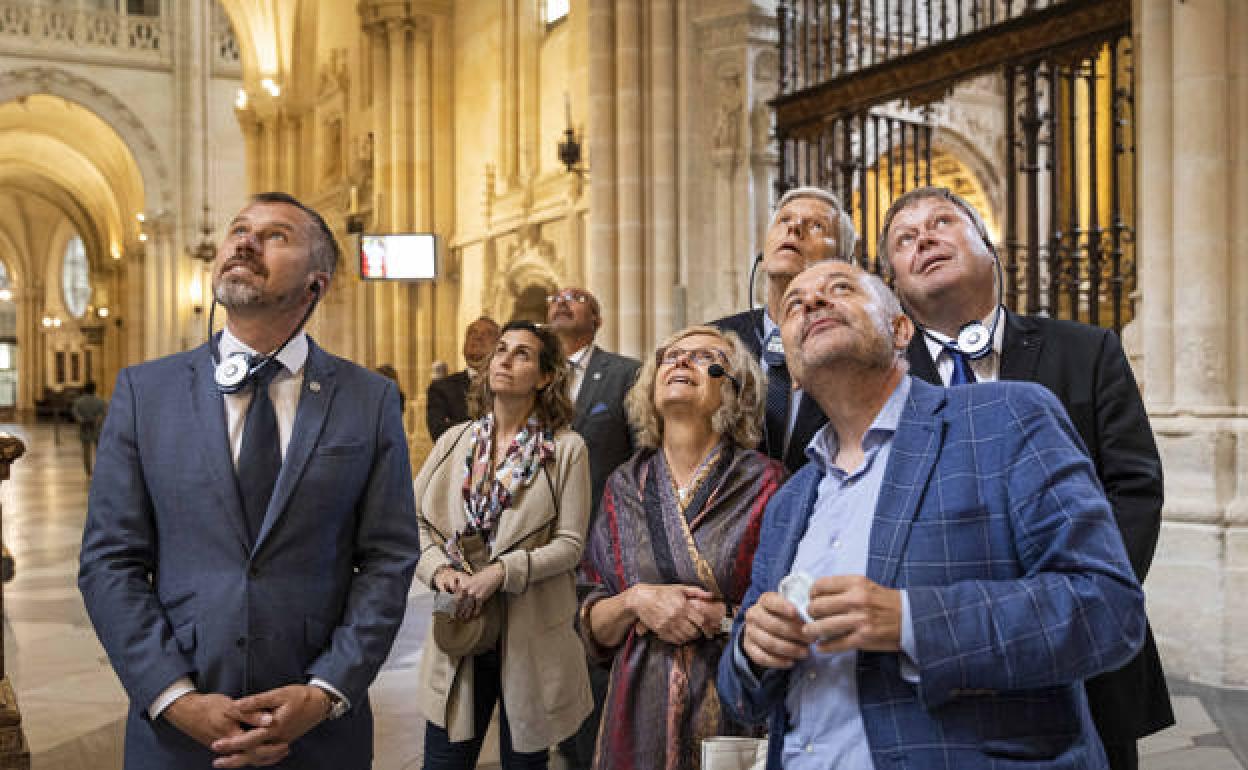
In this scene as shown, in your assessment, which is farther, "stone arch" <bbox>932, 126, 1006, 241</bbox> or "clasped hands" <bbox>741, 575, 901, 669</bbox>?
"stone arch" <bbox>932, 126, 1006, 241</bbox>

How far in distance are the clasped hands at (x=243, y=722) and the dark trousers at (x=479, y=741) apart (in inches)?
48.7

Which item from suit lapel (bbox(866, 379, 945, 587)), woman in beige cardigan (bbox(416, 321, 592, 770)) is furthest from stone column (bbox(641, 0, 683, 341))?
suit lapel (bbox(866, 379, 945, 587))

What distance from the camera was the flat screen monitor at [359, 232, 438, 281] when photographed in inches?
611

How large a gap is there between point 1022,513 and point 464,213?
49.6 feet

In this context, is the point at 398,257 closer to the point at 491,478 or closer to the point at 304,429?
the point at 491,478

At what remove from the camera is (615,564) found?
2.70 meters

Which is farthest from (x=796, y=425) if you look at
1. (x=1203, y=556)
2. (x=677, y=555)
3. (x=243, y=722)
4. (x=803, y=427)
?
(x=1203, y=556)

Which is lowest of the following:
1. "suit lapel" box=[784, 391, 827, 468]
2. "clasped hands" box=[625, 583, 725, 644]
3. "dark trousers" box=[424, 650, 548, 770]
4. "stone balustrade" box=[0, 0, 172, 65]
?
"dark trousers" box=[424, 650, 548, 770]

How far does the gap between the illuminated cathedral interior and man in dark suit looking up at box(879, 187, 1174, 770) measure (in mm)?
2080

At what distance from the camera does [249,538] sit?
2152 millimetres

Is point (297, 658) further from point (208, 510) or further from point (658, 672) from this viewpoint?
point (658, 672)

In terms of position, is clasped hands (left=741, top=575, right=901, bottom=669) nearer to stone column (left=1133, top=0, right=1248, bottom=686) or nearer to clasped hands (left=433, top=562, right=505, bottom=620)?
clasped hands (left=433, top=562, right=505, bottom=620)

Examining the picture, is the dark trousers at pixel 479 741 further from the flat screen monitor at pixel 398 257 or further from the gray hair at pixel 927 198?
A: the flat screen monitor at pixel 398 257

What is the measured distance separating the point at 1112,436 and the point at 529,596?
1.74 m
